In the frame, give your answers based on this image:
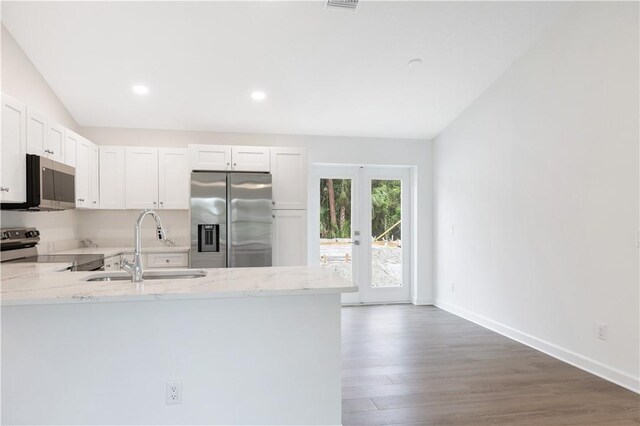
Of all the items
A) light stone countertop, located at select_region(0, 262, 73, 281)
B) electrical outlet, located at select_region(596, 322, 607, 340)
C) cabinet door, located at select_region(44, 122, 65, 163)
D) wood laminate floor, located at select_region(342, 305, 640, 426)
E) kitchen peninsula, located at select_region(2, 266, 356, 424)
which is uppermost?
cabinet door, located at select_region(44, 122, 65, 163)

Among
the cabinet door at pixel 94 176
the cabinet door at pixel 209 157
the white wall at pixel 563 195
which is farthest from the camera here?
the cabinet door at pixel 209 157

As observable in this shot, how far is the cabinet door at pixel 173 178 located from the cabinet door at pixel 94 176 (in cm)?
68

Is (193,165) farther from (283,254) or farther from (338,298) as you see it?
(338,298)

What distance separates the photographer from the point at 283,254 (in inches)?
182

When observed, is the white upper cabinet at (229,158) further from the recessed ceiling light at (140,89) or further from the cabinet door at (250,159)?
the recessed ceiling light at (140,89)

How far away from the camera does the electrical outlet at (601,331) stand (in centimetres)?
294

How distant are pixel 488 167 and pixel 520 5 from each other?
170 cm

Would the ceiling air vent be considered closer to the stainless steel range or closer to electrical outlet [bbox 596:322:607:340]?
the stainless steel range

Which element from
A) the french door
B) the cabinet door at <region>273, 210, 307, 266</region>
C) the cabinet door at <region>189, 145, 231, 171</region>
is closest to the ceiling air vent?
the cabinet door at <region>189, 145, 231, 171</region>

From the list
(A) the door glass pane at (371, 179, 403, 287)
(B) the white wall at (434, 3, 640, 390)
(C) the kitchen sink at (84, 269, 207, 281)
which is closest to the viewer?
(C) the kitchen sink at (84, 269, 207, 281)

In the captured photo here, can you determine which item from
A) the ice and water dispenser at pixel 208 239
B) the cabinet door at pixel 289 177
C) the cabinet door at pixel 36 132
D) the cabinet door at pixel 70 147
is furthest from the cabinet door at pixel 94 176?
the cabinet door at pixel 289 177

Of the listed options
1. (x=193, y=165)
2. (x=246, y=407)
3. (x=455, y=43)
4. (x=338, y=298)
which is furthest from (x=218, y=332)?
(x=455, y=43)

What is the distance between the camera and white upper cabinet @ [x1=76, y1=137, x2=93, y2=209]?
398cm

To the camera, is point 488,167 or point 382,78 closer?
point 382,78
